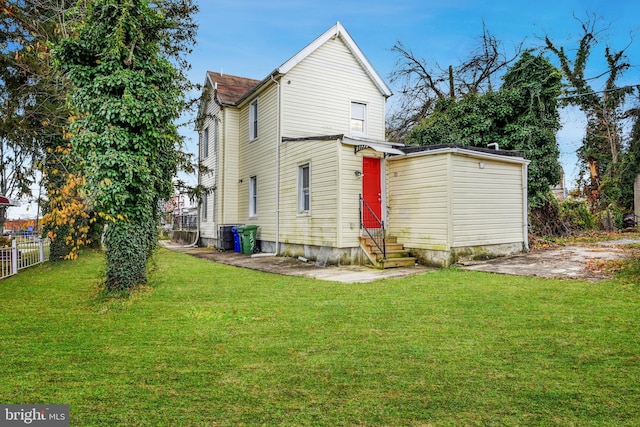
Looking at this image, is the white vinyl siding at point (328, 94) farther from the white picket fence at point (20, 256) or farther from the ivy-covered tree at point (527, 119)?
the white picket fence at point (20, 256)

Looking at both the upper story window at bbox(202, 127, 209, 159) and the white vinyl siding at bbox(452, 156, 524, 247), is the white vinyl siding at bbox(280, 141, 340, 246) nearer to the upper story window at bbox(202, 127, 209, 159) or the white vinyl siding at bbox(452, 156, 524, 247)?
the white vinyl siding at bbox(452, 156, 524, 247)

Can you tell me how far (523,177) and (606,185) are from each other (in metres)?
15.4

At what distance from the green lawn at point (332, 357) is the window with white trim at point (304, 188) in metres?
6.06

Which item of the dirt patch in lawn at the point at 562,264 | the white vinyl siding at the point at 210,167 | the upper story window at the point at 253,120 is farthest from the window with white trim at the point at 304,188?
the white vinyl siding at the point at 210,167

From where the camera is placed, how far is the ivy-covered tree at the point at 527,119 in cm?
1614

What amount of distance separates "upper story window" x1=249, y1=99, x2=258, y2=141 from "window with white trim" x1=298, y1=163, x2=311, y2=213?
4.54 m

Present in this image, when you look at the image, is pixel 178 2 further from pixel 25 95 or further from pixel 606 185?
pixel 606 185

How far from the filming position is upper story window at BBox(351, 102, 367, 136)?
16.1 m

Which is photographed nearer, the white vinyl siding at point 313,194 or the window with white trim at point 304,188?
the white vinyl siding at point 313,194

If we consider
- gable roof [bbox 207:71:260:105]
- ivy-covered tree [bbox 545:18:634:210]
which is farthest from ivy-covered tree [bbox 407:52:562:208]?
gable roof [bbox 207:71:260:105]

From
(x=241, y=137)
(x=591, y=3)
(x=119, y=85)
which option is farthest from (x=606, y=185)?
(x=119, y=85)

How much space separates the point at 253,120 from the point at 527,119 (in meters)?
12.0

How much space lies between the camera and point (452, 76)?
80.1 feet

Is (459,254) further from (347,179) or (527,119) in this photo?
(527,119)
